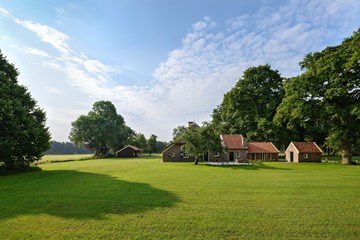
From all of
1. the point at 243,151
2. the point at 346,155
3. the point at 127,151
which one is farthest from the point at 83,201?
the point at 127,151

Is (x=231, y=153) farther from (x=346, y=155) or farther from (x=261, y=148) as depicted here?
(x=346, y=155)

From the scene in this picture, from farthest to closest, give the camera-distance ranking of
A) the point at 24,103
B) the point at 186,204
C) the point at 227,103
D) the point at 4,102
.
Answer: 1. the point at 227,103
2. the point at 24,103
3. the point at 4,102
4. the point at 186,204

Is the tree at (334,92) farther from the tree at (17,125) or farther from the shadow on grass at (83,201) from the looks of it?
the tree at (17,125)

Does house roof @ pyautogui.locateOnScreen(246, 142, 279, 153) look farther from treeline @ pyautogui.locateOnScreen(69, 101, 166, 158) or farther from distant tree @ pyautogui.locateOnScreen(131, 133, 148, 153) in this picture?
distant tree @ pyautogui.locateOnScreen(131, 133, 148, 153)

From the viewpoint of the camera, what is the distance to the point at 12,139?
60.4 feet

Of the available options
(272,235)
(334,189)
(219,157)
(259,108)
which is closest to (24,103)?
(272,235)

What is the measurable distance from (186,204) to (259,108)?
42389mm

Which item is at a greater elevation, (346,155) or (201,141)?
(201,141)

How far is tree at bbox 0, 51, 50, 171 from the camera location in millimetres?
17969

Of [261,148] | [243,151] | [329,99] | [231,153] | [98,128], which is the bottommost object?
[231,153]

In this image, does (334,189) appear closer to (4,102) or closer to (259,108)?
(4,102)

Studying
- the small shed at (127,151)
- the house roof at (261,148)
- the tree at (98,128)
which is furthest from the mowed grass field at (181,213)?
the small shed at (127,151)

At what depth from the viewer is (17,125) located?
61.0ft

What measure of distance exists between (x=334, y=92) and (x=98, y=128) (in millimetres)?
51287
